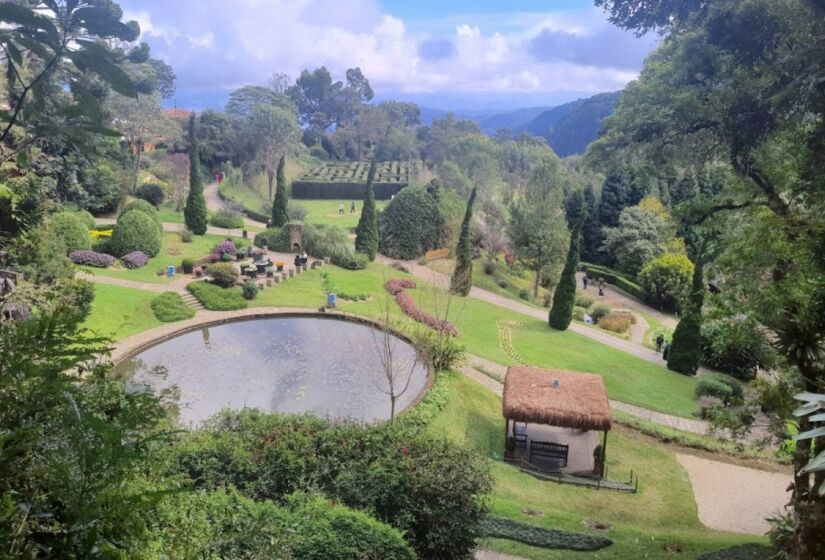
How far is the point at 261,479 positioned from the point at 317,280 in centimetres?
1946

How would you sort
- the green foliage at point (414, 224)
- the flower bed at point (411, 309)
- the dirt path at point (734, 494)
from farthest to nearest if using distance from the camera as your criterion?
the green foliage at point (414, 224), the flower bed at point (411, 309), the dirt path at point (734, 494)

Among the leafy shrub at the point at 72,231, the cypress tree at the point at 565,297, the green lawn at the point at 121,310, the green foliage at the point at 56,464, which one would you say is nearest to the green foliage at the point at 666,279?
the cypress tree at the point at 565,297

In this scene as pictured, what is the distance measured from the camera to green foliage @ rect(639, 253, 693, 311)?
35.7 meters

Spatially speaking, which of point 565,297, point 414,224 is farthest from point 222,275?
point 565,297

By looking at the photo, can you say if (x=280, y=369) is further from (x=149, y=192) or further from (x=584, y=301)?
(x=149, y=192)

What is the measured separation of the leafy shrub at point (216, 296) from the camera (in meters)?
23.0

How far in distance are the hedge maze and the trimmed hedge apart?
22.1 m

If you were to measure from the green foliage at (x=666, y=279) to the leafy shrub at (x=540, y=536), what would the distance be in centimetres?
2692

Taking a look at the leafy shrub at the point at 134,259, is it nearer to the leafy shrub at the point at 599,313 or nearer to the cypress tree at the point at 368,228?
the cypress tree at the point at 368,228

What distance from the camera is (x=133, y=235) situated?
27281 mm

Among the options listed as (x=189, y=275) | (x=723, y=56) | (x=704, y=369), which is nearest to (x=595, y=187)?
(x=704, y=369)

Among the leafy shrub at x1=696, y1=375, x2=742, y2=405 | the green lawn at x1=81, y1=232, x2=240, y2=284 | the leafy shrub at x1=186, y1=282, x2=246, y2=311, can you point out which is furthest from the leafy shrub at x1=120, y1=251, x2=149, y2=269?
the leafy shrub at x1=696, y1=375, x2=742, y2=405

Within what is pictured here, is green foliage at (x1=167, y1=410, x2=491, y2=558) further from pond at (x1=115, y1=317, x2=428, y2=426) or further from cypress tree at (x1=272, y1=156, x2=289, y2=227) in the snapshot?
cypress tree at (x1=272, y1=156, x2=289, y2=227)

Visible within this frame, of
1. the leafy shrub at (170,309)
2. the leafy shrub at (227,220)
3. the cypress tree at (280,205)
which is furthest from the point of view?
the leafy shrub at (227,220)
